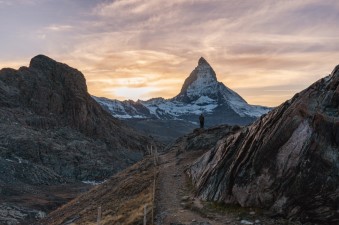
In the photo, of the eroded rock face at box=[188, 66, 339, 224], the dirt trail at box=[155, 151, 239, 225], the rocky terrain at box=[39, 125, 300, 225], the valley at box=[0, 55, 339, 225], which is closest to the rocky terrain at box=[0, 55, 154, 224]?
the valley at box=[0, 55, 339, 225]

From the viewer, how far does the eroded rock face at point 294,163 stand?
2238 centimetres

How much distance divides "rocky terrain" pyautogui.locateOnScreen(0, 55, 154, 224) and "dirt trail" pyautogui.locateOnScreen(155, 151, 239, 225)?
103 ft

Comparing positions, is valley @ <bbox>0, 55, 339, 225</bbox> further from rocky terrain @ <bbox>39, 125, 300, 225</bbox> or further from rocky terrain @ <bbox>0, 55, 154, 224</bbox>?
rocky terrain @ <bbox>0, 55, 154, 224</bbox>

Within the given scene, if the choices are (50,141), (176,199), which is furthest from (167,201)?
(50,141)

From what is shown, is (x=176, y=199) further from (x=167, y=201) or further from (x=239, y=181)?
(x=239, y=181)

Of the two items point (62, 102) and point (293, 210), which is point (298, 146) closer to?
point (293, 210)

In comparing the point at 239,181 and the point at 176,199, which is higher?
the point at 239,181

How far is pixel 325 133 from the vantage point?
23438 millimetres

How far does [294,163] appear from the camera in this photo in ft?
77.5

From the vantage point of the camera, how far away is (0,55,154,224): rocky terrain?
90.2 metres

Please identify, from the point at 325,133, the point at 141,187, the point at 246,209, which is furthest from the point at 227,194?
the point at 141,187

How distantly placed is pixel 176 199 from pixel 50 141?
10596 cm

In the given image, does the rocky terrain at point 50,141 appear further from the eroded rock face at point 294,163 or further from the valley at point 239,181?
the eroded rock face at point 294,163

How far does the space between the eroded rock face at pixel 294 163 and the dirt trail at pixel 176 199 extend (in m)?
2.00
